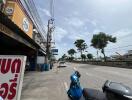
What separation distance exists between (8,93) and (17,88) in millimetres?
111

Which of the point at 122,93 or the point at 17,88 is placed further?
the point at 122,93

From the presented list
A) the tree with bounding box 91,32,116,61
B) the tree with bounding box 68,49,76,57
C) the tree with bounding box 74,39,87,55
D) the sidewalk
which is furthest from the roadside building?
the tree with bounding box 68,49,76,57

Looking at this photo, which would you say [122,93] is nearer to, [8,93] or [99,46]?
[8,93]

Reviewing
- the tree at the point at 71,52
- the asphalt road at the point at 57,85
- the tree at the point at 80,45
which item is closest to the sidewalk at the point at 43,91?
the asphalt road at the point at 57,85

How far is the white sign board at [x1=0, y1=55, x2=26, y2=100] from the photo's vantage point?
2227 mm

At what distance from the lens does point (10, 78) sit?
2.24 metres

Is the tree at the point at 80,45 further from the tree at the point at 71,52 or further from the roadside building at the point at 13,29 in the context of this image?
the roadside building at the point at 13,29

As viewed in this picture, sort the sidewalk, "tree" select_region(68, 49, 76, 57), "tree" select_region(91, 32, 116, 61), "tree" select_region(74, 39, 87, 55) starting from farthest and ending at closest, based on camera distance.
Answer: "tree" select_region(68, 49, 76, 57) → "tree" select_region(74, 39, 87, 55) → "tree" select_region(91, 32, 116, 61) → the sidewalk

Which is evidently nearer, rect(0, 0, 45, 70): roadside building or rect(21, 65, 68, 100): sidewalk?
rect(21, 65, 68, 100): sidewalk

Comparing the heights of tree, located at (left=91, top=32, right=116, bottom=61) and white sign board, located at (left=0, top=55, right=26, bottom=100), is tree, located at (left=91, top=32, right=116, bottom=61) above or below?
above

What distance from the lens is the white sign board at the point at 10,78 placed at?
2.23 m

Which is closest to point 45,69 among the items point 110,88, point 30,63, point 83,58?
point 30,63

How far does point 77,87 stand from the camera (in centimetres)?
634

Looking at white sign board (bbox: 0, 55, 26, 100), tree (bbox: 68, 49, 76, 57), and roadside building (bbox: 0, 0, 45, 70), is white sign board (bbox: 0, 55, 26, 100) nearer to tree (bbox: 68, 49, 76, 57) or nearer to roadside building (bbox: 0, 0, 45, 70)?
roadside building (bbox: 0, 0, 45, 70)
